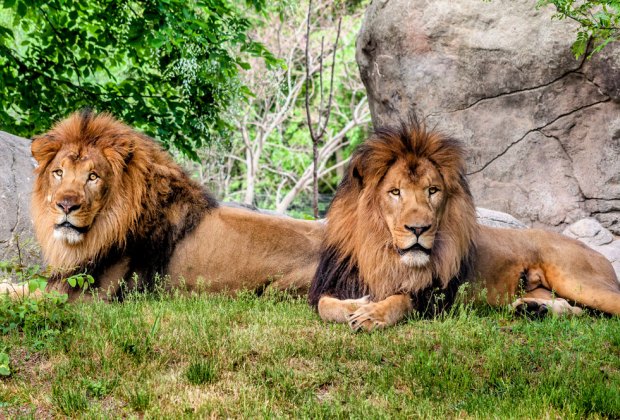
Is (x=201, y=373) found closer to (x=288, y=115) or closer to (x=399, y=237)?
(x=399, y=237)

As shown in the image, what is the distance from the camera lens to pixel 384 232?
504 cm

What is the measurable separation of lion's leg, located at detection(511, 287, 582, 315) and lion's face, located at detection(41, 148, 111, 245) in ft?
9.63

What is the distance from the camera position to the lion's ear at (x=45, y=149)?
559 cm

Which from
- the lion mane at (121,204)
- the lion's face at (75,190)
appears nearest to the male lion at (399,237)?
the lion mane at (121,204)

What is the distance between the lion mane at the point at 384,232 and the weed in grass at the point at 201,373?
58.8 inches

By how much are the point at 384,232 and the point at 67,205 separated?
2.10 m

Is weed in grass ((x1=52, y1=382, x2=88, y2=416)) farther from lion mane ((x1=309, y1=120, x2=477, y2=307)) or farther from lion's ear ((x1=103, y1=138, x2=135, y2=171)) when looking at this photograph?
lion's ear ((x1=103, y1=138, x2=135, y2=171))

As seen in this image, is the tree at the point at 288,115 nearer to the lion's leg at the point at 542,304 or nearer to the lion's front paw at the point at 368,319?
the lion's leg at the point at 542,304

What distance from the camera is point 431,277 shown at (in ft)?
16.4

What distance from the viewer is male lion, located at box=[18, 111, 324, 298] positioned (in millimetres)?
5469

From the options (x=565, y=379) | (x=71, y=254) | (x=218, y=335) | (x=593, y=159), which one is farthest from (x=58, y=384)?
(x=593, y=159)

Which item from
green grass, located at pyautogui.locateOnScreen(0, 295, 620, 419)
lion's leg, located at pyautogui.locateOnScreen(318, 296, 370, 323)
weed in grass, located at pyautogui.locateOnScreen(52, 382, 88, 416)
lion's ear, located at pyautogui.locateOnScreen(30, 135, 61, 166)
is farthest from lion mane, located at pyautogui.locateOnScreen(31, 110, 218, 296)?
weed in grass, located at pyautogui.locateOnScreen(52, 382, 88, 416)

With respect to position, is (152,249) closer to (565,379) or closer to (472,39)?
(565,379)

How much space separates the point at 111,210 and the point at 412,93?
435 cm
